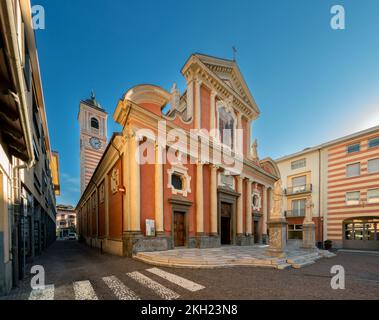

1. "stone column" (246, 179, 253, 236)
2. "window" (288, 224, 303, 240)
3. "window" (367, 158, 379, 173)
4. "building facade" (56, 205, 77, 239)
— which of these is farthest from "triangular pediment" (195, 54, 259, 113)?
"building facade" (56, 205, 77, 239)

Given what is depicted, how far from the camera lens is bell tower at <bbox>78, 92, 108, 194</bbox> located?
3762cm

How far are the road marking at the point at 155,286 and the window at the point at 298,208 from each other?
85.5 ft

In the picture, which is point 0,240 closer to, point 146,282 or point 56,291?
point 56,291

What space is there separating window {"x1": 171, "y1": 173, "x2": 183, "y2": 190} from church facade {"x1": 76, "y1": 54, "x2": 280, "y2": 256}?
2.7 inches

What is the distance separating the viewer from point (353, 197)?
880 inches

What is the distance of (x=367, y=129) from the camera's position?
21.8 meters

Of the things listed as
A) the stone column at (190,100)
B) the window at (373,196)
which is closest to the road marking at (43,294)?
the stone column at (190,100)

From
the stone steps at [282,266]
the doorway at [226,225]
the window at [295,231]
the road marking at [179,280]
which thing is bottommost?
the window at [295,231]

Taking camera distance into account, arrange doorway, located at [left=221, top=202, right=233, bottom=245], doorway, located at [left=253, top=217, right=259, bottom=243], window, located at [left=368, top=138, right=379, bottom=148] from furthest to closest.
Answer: window, located at [left=368, top=138, right=379, bottom=148]
doorway, located at [left=253, top=217, right=259, bottom=243]
doorway, located at [left=221, top=202, right=233, bottom=245]

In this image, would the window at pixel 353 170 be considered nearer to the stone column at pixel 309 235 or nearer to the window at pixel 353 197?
the window at pixel 353 197

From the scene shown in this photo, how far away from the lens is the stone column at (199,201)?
44.9ft

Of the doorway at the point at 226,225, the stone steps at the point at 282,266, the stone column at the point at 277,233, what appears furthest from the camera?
the doorway at the point at 226,225

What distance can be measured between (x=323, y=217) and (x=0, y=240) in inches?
1163

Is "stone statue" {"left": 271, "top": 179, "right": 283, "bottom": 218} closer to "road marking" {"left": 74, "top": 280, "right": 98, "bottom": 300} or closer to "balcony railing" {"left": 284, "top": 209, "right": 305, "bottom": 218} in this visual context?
"road marking" {"left": 74, "top": 280, "right": 98, "bottom": 300}
